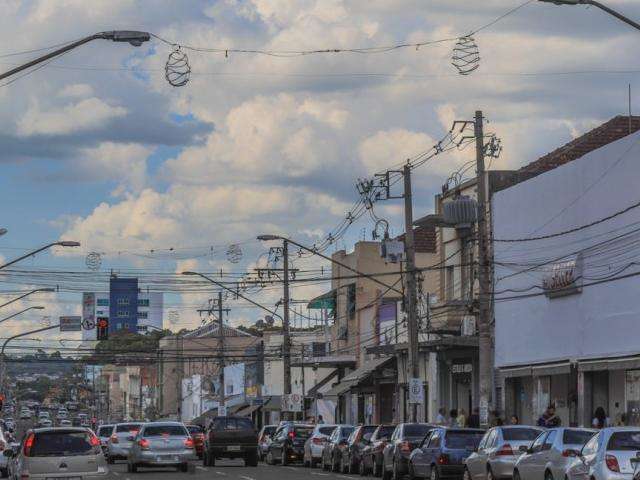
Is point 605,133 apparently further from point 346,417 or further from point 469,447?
point 346,417

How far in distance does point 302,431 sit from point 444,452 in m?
20.2

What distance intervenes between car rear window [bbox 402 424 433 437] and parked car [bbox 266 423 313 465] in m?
15.0

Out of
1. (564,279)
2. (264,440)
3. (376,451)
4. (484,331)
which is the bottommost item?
(376,451)

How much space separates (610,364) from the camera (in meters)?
39.8

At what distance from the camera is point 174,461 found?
4094 cm

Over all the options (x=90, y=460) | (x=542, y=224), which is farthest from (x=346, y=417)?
(x=90, y=460)

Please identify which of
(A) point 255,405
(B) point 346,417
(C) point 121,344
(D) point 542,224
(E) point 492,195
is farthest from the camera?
(C) point 121,344

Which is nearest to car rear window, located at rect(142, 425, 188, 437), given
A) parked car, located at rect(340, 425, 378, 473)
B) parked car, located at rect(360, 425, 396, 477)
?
parked car, located at rect(340, 425, 378, 473)

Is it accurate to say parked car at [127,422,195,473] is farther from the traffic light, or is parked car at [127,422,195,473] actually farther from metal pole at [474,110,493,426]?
the traffic light

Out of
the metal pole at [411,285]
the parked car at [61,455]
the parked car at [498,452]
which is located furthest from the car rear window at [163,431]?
the parked car at [61,455]

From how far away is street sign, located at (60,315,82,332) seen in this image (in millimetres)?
72188

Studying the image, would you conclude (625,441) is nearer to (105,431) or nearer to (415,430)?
(415,430)

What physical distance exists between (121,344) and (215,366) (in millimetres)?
31546

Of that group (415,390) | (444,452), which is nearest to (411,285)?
(415,390)
